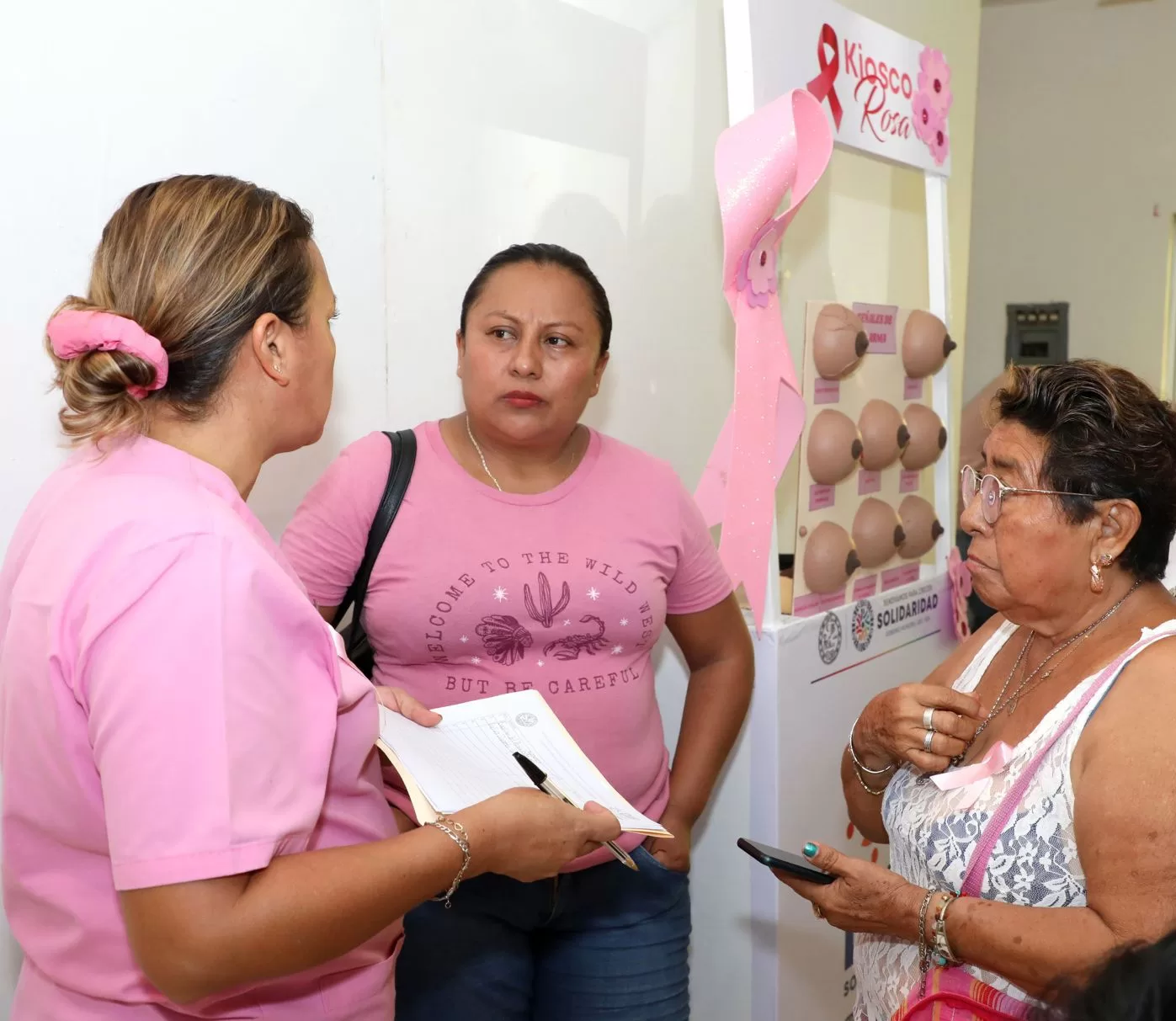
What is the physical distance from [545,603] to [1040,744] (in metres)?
0.68

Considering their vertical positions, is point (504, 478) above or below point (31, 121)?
below

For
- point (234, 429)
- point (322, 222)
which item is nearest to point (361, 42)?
point (322, 222)

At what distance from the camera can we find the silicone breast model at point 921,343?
257cm

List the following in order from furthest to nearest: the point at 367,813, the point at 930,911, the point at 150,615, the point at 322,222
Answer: the point at 322,222
the point at 930,911
the point at 367,813
the point at 150,615

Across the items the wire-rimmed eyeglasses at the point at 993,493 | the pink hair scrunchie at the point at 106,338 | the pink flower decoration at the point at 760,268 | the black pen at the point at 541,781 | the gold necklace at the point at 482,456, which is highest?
the pink flower decoration at the point at 760,268

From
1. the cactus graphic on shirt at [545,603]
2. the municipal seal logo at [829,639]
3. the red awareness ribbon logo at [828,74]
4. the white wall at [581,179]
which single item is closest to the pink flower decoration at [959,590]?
the municipal seal logo at [829,639]

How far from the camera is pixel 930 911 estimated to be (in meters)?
1.32

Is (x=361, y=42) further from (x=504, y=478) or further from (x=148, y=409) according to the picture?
(x=148, y=409)

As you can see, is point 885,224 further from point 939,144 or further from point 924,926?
point 924,926

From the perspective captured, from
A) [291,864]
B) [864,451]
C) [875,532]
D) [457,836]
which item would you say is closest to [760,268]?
[864,451]

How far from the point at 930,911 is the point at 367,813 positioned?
2.21ft

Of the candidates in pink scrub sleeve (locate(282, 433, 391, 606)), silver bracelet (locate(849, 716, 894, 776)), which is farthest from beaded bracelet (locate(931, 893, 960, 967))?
pink scrub sleeve (locate(282, 433, 391, 606))

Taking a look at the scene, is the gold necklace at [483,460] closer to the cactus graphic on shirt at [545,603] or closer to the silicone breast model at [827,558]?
the cactus graphic on shirt at [545,603]

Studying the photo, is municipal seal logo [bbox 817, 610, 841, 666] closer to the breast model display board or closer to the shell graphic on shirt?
the breast model display board
